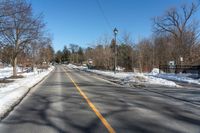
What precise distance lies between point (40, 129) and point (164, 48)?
2875 inches

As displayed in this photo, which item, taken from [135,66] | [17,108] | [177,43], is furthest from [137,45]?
[17,108]

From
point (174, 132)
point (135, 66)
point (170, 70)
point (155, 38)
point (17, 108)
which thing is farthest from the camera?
point (155, 38)

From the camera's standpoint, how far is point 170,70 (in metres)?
56.9

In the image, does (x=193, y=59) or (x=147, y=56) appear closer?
(x=193, y=59)

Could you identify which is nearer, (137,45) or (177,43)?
(177,43)

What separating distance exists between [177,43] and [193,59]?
4.77 m

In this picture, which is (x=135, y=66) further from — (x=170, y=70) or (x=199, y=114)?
(x=199, y=114)

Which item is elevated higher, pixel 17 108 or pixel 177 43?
pixel 177 43

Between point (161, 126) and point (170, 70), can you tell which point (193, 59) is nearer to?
point (170, 70)

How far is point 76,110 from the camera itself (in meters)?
11.9

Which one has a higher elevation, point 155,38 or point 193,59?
point 155,38

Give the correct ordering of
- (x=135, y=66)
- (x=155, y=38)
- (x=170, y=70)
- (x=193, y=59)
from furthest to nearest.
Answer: (x=155, y=38) → (x=135, y=66) → (x=193, y=59) → (x=170, y=70)

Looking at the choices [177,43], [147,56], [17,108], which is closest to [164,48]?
[147,56]

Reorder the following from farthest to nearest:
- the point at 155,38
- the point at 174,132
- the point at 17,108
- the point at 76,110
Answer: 1. the point at 155,38
2. the point at 17,108
3. the point at 76,110
4. the point at 174,132
